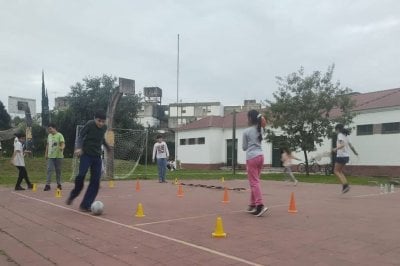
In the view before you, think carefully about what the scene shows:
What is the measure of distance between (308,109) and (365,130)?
17.9 ft

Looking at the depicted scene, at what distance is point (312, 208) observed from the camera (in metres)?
9.16

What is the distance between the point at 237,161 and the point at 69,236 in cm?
3479

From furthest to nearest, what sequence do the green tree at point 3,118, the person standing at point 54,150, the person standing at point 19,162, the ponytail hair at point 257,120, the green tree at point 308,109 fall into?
1. the green tree at point 3,118
2. the green tree at point 308,109
3. the person standing at point 19,162
4. the person standing at point 54,150
5. the ponytail hair at point 257,120

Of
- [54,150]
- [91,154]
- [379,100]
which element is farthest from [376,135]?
[91,154]

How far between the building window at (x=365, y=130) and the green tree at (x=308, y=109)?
2556 millimetres

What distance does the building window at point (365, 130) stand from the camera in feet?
93.1

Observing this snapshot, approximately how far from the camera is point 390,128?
27.2 meters

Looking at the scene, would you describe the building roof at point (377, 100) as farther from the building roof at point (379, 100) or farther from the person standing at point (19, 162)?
the person standing at point (19, 162)

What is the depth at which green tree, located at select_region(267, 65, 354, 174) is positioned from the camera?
84.7 ft

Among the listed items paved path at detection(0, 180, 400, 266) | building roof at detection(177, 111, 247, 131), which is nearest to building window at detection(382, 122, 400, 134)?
building roof at detection(177, 111, 247, 131)

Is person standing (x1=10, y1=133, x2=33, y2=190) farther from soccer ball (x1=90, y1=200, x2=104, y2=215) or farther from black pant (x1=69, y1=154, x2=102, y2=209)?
soccer ball (x1=90, y1=200, x2=104, y2=215)

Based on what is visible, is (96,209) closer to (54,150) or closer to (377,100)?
(54,150)

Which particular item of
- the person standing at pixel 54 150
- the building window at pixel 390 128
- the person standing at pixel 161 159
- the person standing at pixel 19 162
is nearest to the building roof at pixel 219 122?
the building window at pixel 390 128

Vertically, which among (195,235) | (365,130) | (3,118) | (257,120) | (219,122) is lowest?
(195,235)
